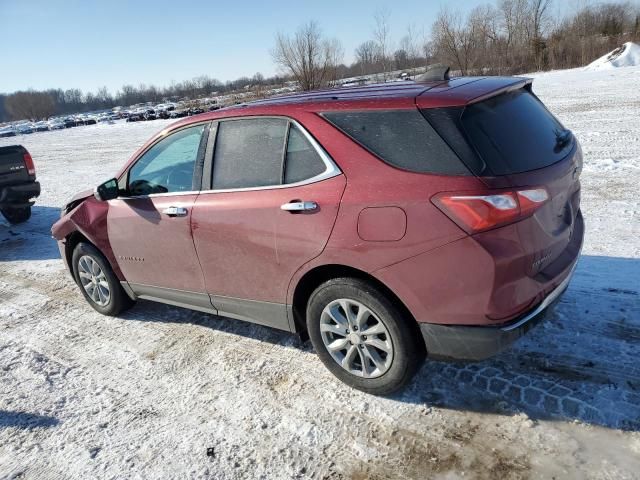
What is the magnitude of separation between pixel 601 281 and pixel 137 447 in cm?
382

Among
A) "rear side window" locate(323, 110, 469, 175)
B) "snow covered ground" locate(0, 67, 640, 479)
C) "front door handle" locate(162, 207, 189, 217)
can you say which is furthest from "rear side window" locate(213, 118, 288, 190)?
"snow covered ground" locate(0, 67, 640, 479)

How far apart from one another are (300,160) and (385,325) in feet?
3.82

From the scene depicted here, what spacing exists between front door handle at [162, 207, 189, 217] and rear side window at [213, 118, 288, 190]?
1.10 feet

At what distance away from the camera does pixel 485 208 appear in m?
2.45

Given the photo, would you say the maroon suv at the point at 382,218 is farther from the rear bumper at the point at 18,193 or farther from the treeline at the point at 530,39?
the treeline at the point at 530,39

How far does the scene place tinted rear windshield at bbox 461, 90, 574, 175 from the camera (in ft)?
8.48

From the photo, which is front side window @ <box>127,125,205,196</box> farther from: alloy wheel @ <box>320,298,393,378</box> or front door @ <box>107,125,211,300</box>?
alloy wheel @ <box>320,298,393,378</box>

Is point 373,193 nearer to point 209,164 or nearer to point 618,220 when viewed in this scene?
point 209,164

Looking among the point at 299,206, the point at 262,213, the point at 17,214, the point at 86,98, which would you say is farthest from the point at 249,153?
the point at 86,98

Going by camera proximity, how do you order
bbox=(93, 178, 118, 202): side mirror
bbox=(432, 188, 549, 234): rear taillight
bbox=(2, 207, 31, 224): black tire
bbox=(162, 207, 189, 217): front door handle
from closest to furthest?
1. bbox=(432, 188, 549, 234): rear taillight
2. bbox=(162, 207, 189, 217): front door handle
3. bbox=(93, 178, 118, 202): side mirror
4. bbox=(2, 207, 31, 224): black tire

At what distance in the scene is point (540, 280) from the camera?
2.64 m

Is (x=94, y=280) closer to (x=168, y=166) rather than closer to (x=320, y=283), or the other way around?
(x=168, y=166)

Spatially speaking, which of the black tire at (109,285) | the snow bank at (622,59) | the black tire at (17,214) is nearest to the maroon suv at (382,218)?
the black tire at (109,285)

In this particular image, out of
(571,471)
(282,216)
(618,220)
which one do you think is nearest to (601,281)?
(618,220)
